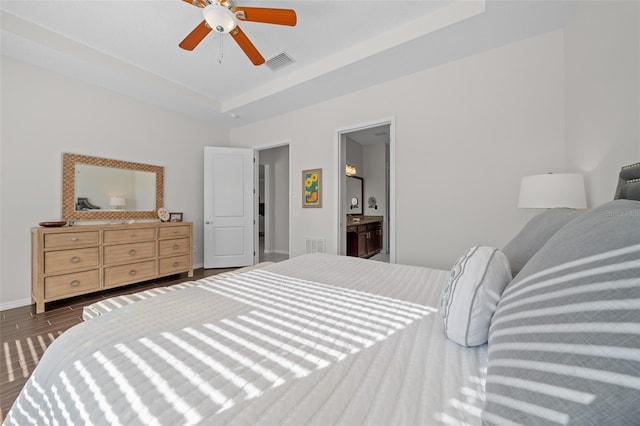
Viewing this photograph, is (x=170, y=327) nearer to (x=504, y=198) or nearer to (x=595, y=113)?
(x=595, y=113)

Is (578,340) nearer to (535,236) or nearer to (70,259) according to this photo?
(535,236)

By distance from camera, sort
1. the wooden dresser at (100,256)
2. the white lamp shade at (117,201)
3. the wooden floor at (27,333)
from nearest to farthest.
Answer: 1. the wooden floor at (27,333)
2. the wooden dresser at (100,256)
3. the white lamp shade at (117,201)

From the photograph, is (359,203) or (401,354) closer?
(401,354)

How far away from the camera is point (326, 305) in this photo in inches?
43.1

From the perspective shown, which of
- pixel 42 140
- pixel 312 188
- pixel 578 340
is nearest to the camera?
pixel 578 340

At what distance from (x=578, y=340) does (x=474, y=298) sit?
1.16ft

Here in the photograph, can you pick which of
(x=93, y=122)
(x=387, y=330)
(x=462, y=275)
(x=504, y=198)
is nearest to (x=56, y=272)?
(x=93, y=122)

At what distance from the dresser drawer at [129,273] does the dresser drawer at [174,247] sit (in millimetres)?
196

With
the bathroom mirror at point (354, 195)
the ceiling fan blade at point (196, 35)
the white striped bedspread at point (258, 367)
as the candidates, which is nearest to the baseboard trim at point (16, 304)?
the white striped bedspread at point (258, 367)

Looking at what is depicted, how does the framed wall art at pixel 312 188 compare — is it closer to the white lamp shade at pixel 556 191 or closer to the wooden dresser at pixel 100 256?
the wooden dresser at pixel 100 256

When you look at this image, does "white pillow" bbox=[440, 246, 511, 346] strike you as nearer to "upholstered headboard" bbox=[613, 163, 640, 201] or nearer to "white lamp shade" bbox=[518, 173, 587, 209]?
"upholstered headboard" bbox=[613, 163, 640, 201]

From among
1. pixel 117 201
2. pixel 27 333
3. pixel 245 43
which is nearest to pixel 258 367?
pixel 245 43

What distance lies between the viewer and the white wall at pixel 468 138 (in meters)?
2.28

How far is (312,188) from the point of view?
380 centimetres
